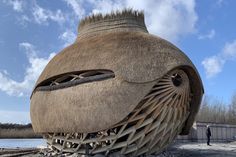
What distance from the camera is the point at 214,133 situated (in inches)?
1551

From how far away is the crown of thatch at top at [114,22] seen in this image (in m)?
18.1

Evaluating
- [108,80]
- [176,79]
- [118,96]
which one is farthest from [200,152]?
[108,80]

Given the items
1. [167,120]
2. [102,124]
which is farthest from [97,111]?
[167,120]

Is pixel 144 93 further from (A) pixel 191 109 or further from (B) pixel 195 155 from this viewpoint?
(B) pixel 195 155

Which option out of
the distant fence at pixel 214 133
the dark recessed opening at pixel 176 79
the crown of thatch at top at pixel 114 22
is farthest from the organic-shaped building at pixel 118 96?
the distant fence at pixel 214 133

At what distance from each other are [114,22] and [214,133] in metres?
25.8

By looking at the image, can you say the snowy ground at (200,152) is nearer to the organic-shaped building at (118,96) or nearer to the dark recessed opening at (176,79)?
the organic-shaped building at (118,96)

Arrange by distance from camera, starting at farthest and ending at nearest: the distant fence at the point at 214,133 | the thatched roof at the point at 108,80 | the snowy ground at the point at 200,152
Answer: the distant fence at the point at 214,133, the snowy ground at the point at 200,152, the thatched roof at the point at 108,80

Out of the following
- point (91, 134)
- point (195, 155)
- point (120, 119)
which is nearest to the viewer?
point (120, 119)

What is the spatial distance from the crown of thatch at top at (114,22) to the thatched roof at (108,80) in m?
0.05

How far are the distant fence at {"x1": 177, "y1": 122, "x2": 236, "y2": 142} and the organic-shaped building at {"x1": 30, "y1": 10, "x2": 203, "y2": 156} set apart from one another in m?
19.0

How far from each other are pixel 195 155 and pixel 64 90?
27.2ft

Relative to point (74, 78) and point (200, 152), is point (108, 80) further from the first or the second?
point (200, 152)

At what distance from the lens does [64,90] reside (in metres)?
15.6
